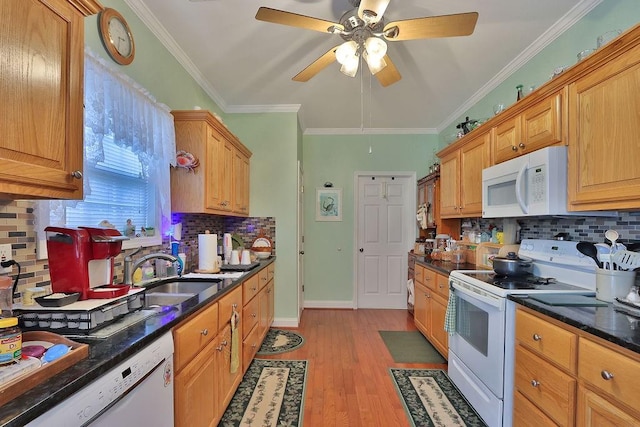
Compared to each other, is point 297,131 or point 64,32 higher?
point 297,131

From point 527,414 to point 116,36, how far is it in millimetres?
3110

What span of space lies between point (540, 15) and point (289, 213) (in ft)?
9.43

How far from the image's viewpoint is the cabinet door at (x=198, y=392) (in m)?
1.34

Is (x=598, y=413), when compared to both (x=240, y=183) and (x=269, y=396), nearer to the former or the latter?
(x=269, y=396)

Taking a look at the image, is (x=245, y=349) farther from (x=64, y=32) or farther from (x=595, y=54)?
(x=595, y=54)

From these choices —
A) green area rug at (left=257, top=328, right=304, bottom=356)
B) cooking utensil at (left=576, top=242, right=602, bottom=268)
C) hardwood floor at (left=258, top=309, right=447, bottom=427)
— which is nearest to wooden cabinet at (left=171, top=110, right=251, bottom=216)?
green area rug at (left=257, top=328, right=304, bottom=356)

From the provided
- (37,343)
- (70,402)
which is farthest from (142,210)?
(70,402)

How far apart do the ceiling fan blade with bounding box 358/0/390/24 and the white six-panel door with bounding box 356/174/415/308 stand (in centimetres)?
297

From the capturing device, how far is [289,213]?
374 centimetres

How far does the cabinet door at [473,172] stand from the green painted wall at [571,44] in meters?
0.49

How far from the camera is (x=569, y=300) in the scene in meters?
1.58

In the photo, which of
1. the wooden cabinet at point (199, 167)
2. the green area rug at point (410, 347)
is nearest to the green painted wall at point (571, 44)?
the green area rug at point (410, 347)

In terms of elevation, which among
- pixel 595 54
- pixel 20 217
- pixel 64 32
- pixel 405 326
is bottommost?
pixel 405 326

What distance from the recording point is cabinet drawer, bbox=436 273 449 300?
2.63 m
